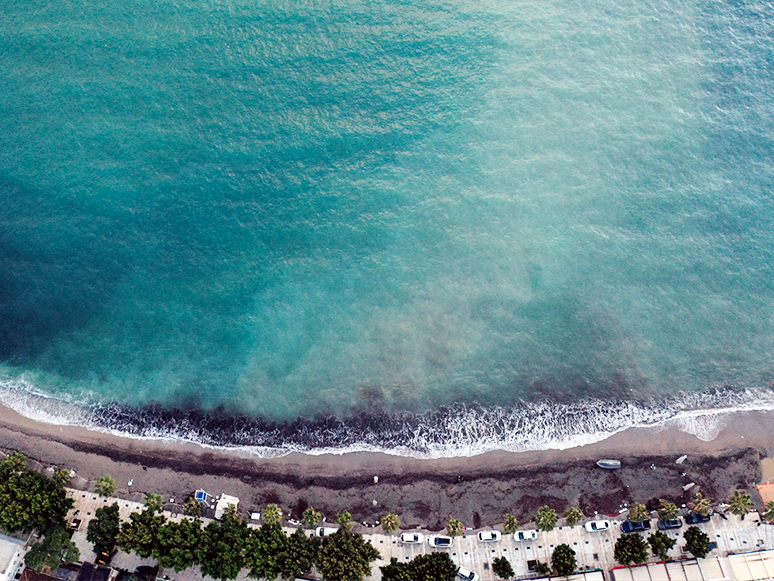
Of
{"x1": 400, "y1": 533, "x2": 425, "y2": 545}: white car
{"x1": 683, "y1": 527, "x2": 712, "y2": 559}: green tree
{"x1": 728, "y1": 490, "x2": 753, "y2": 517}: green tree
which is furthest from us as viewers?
{"x1": 400, "y1": 533, "x2": 425, "y2": 545}: white car

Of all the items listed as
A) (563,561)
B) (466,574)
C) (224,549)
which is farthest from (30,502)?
(563,561)

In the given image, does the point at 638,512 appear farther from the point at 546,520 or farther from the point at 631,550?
the point at 546,520

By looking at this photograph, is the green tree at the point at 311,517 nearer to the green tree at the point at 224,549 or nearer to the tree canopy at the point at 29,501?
the green tree at the point at 224,549

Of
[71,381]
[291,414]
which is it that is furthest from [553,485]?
[71,381]

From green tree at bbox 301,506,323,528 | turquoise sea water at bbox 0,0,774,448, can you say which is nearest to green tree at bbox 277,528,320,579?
green tree at bbox 301,506,323,528

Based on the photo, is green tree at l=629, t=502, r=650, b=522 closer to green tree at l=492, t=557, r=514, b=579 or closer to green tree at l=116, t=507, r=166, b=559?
green tree at l=492, t=557, r=514, b=579

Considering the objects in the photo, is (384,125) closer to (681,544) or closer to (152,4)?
(152,4)
